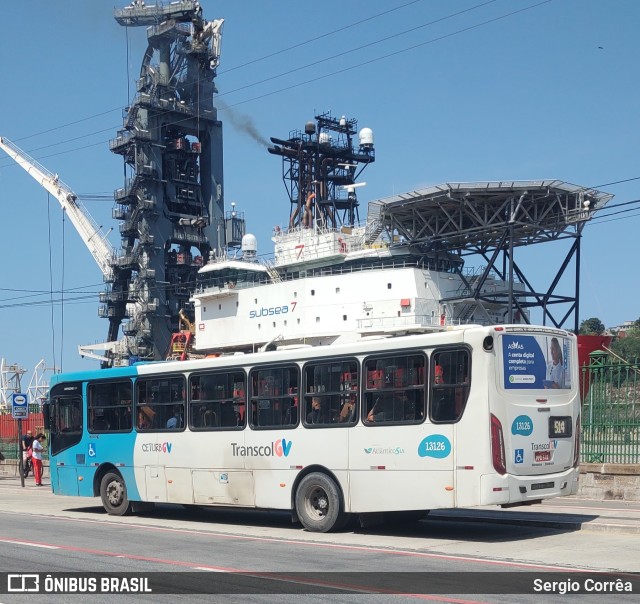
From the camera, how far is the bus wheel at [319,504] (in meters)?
14.7

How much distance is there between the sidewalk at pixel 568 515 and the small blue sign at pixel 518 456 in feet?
5.84

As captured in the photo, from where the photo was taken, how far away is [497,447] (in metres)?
12.8

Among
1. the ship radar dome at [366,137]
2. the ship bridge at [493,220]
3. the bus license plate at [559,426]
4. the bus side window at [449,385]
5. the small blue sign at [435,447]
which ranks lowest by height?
the small blue sign at [435,447]

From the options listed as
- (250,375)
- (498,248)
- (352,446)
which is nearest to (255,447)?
(250,375)

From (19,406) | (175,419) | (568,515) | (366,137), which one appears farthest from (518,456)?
(366,137)

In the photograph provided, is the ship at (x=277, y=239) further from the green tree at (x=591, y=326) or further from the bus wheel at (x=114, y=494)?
the green tree at (x=591, y=326)

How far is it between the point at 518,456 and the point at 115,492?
30.6ft

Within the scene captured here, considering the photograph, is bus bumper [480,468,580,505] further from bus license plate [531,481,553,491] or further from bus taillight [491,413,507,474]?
bus taillight [491,413,507,474]

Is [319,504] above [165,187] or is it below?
below

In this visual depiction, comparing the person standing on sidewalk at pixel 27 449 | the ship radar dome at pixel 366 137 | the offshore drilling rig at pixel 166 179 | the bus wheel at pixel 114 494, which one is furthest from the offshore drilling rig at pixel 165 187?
the bus wheel at pixel 114 494

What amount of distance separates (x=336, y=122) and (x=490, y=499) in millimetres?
69633

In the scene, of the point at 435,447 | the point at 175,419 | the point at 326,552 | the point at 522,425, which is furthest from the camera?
the point at 175,419

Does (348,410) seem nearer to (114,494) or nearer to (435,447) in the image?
(435,447)

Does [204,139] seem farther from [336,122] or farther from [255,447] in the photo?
[255,447]
